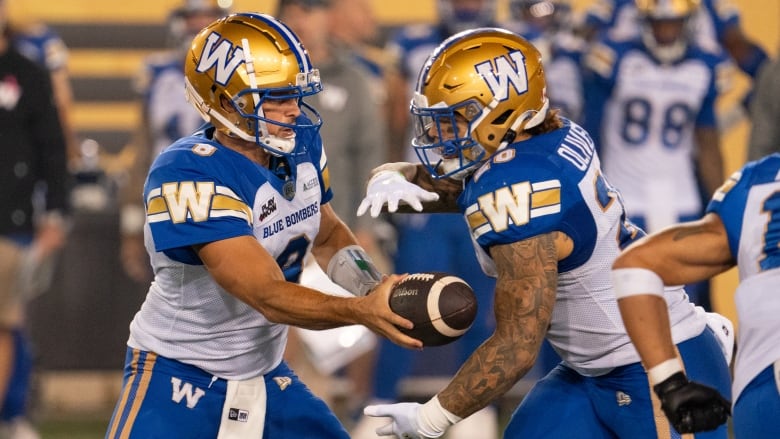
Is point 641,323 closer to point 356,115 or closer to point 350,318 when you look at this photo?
point 350,318

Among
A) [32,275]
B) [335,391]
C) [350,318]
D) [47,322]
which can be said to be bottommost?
[335,391]

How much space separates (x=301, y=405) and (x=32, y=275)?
3126 millimetres

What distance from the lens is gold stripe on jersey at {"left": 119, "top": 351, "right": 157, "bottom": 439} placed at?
10.9 feet

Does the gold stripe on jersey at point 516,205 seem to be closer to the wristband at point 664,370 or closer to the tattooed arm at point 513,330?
the tattooed arm at point 513,330

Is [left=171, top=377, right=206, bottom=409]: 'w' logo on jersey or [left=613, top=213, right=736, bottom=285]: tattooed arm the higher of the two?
[left=613, top=213, right=736, bottom=285]: tattooed arm

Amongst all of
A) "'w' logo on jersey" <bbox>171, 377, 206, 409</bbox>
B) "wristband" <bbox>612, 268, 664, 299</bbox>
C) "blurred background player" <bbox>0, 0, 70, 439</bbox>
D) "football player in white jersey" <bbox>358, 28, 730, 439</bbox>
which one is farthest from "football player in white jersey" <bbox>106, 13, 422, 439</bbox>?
"blurred background player" <bbox>0, 0, 70, 439</bbox>

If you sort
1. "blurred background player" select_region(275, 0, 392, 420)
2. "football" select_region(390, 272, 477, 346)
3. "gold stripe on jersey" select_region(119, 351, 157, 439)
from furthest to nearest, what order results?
"blurred background player" select_region(275, 0, 392, 420) → "gold stripe on jersey" select_region(119, 351, 157, 439) → "football" select_region(390, 272, 477, 346)

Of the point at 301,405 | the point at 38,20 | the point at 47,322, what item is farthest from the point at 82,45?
the point at 301,405

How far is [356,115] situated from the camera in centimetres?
630

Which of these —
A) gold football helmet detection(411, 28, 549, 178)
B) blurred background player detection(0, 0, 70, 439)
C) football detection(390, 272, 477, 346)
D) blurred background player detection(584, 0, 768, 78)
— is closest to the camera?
football detection(390, 272, 477, 346)

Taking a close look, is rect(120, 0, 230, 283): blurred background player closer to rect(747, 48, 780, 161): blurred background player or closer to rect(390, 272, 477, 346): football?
rect(747, 48, 780, 161): blurred background player

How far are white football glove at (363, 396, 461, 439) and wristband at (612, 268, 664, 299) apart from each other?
548 millimetres

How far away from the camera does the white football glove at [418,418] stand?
3.20 meters

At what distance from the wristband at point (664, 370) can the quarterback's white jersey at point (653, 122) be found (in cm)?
345
